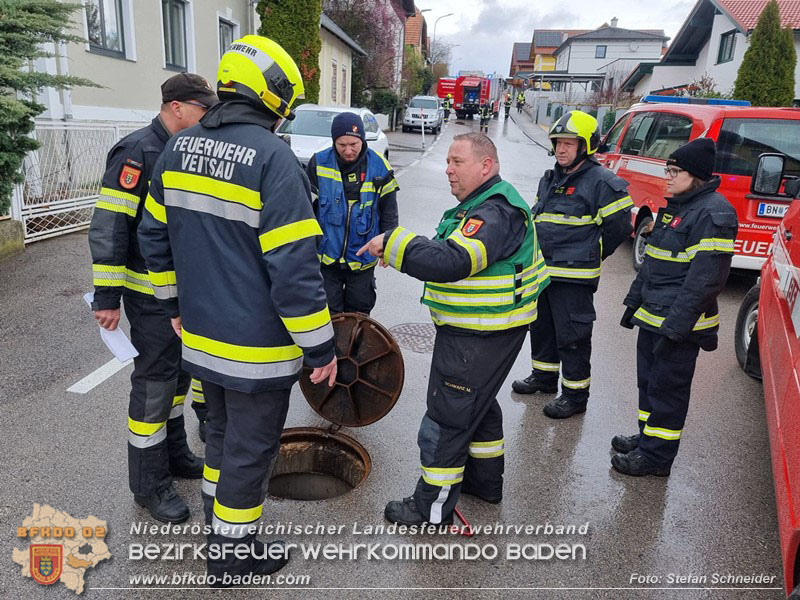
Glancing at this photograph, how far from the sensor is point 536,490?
336 centimetres

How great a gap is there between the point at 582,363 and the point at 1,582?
3.43m

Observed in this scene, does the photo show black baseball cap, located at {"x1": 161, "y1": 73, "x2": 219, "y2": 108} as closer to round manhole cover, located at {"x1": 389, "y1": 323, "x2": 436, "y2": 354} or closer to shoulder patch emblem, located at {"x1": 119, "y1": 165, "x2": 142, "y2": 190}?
shoulder patch emblem, located at {"x1": 119, "y1": 165, "x2": 142, "y2": 190}

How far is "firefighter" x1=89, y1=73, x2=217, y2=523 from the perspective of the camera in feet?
8.87

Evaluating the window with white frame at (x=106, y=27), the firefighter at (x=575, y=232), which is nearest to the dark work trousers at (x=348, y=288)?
the firefighter at (x=575, y=232)

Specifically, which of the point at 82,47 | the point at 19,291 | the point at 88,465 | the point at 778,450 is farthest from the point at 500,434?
the point at 82,47

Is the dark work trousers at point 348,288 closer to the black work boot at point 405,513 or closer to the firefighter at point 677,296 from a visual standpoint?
the black work boot at point 405,513

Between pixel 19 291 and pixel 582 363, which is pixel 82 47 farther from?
pixel 582 363

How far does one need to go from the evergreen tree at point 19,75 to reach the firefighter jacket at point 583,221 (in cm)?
480

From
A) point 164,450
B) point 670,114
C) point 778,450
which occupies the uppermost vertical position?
point 670,114

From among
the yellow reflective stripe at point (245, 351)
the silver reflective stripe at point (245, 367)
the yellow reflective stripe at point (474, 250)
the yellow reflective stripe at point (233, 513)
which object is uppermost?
the yellow reflective stripe at point (474, 250)

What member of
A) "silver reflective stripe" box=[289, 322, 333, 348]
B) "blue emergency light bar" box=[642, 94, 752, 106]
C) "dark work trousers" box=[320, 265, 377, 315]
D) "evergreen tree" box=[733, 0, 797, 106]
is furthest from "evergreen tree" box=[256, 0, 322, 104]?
"silver reflective stripe" box=[289, 322, 333, 348]

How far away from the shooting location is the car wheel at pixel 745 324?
519cm

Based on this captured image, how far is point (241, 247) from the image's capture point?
2232 millimetres

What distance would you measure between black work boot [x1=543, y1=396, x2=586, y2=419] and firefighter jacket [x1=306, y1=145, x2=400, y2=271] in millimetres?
1650
